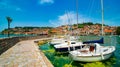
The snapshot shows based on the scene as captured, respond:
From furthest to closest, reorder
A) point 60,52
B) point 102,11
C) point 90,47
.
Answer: point 102,11
point 60,52
point 90,47

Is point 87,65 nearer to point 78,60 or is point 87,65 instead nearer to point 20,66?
point 78,60

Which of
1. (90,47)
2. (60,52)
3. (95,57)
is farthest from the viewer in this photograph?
(60,52)

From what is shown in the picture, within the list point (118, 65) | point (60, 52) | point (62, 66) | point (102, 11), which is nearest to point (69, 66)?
point (62, 66)

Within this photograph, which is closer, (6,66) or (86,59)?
(6,66)

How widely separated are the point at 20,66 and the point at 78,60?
280 inches

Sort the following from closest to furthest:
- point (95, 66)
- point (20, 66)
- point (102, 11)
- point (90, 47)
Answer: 1. point (20, 66)
2. point (95, 66)
3. point (90, 47)
4. point (102, 11)

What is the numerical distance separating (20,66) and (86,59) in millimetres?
7299

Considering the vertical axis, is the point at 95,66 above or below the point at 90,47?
below

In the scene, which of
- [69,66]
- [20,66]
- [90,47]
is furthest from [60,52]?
[20,66]

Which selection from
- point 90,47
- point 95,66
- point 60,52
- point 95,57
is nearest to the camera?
point 95,66

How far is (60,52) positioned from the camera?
80.6 feet

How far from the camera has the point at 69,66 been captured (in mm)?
16375

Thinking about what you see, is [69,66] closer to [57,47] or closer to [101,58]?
[101,58]

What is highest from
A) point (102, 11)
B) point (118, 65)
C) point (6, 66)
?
point (102, 11)
